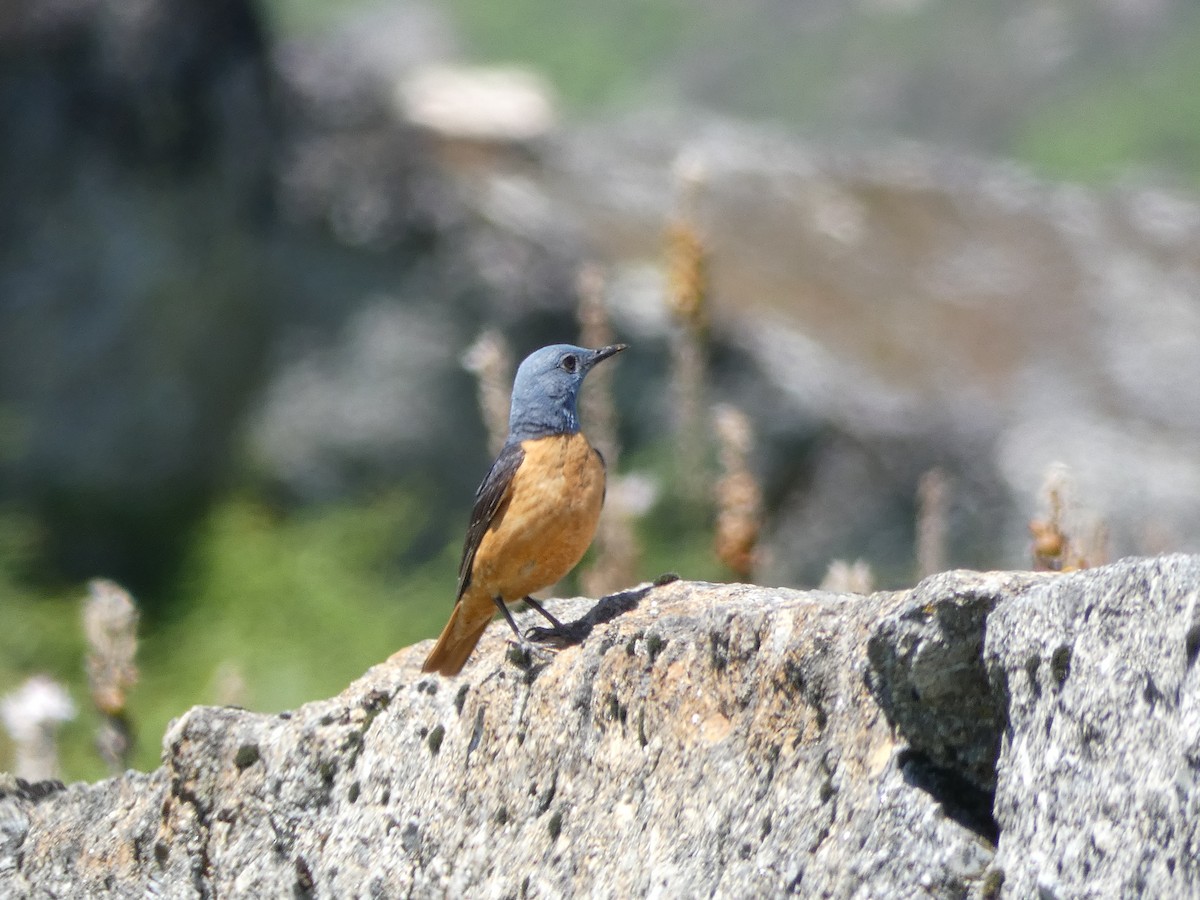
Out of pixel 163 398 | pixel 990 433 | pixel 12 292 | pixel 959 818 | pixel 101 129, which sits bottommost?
pixel 959 818

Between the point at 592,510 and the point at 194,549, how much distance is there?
14.5 ft

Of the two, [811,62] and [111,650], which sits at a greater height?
[811,62]

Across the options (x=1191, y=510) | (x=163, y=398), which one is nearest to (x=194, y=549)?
(x=163, y=398)

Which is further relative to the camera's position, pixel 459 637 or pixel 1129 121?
pixel 1129 121

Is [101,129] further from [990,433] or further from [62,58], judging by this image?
[990,433]

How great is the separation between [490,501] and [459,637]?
484 millimetres

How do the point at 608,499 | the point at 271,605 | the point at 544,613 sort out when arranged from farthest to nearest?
1. the point at 271,605
2. the point at 608,499
3. the point at 544,613

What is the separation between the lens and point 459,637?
4445 mm

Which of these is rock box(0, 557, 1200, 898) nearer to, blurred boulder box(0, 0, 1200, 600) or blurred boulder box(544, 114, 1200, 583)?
blurred boulder box(544, 114, 1200, 583)

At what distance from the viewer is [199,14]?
9078 mm

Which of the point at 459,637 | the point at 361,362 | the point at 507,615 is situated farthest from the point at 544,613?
the point at 361,362

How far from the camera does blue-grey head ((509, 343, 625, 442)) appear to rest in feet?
16.0

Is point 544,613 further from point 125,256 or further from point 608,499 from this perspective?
point 125,256

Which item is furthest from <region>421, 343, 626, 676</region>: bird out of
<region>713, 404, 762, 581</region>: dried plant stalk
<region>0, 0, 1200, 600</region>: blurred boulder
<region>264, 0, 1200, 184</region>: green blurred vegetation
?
<region>264, 0, 1200, 184</region>: green blurred vegetation
